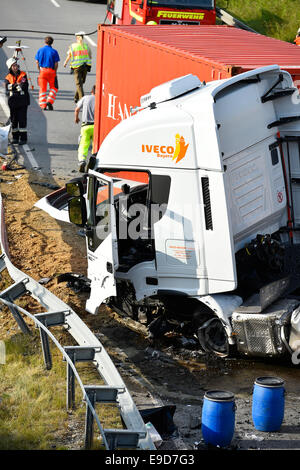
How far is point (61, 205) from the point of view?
13.9m

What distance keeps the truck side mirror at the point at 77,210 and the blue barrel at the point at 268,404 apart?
10.1 feet

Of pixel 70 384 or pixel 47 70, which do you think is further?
pixel 47 70

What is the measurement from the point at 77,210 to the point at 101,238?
50 centimetres

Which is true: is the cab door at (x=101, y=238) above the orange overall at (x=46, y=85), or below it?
below

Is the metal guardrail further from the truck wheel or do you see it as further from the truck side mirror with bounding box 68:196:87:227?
the truck wheel

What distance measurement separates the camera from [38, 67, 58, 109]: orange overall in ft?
69.1

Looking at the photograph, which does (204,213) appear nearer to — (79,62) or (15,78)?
(15,78)

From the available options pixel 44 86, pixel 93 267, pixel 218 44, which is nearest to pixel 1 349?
pixel 93 267

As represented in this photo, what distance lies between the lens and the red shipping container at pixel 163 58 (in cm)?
1157

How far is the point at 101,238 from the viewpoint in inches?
383

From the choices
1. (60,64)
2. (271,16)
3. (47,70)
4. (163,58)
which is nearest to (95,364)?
(163,58)

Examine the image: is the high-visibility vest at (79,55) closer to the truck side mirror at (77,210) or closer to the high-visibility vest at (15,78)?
the high-visibility vest at (15,78)

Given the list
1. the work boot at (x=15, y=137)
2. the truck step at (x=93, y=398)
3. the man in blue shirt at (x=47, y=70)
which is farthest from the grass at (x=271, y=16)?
the truck step at (x=93, y=398)

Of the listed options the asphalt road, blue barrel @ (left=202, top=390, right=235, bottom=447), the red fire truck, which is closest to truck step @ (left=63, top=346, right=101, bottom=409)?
blue barrel @ (left=202, top=390, right=235, bottom=447)
